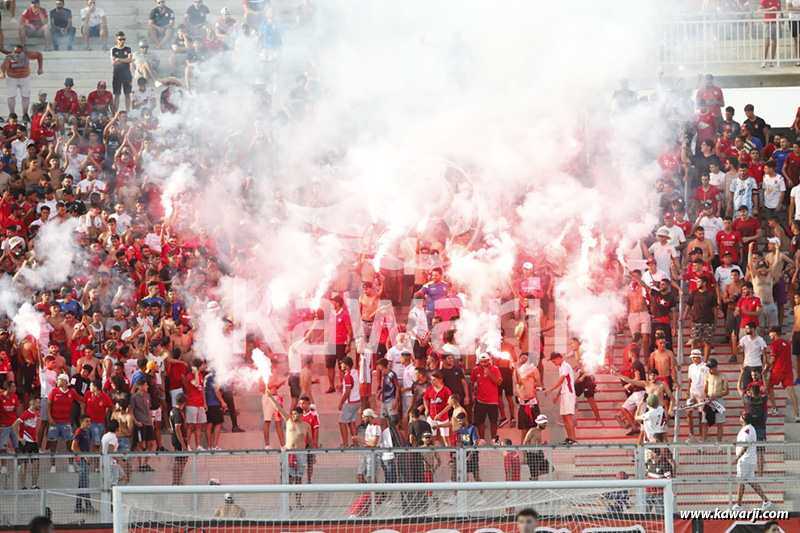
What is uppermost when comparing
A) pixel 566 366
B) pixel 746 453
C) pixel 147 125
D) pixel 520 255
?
pixel 147 125

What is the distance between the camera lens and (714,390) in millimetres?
12375

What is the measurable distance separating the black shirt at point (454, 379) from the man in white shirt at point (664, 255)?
9.28 ft

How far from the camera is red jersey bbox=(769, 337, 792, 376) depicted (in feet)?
41.8

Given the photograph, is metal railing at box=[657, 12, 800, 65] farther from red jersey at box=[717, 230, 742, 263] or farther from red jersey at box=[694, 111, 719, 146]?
red jersey at box=[717, 230, 742, 263]

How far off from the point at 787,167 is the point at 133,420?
26.3ft

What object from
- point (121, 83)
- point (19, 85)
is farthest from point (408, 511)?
point (19, 85)

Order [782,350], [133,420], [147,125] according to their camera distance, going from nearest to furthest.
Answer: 1. [133,420]
2. [782,350]
3. [147,125]

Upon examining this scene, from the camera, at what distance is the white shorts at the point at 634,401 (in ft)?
40.8

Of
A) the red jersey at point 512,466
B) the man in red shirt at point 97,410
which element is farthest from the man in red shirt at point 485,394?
the man in red shirt at point 97,410

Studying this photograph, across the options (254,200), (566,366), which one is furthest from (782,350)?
(254,200)

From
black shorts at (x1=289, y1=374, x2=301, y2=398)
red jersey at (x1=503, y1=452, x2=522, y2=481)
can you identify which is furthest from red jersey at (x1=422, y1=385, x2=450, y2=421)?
red jersey at (x1=503, y1=452, x2=522, y2=481)

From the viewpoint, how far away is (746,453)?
10688 millimetres

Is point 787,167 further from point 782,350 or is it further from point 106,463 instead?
point 106,463

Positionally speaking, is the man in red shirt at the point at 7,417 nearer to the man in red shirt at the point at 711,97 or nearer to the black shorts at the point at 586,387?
the black shorts at the point at 586,387
